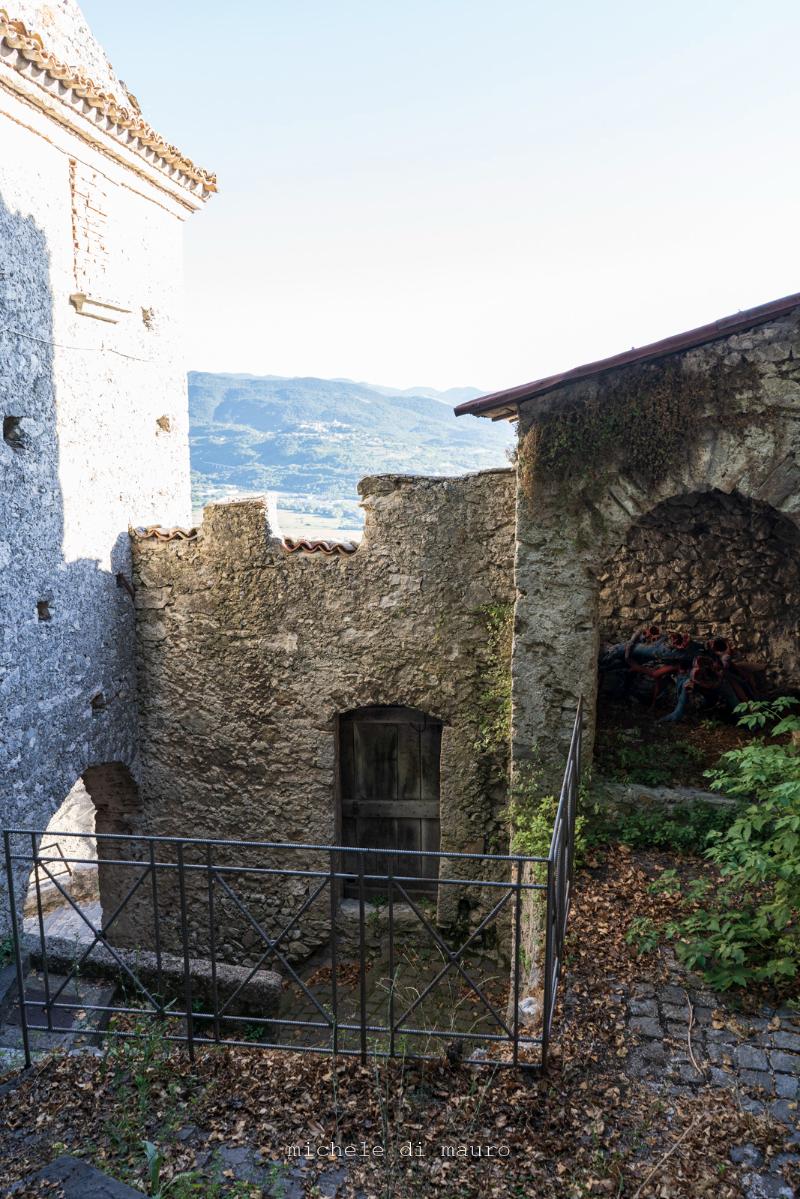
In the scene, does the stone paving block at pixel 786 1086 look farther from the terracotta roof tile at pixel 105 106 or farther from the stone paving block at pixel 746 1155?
the terracotta roof tile at pixel 105 106

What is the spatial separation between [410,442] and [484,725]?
37.6 metres

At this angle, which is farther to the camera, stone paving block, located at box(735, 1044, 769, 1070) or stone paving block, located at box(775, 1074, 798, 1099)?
stone paving block, located at box(735, 1044, 769, 1070)

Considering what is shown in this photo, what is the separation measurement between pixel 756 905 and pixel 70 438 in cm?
649

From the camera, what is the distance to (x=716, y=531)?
9.18m

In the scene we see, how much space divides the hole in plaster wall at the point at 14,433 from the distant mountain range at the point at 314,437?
21.0 meters

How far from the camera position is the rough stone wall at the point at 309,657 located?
298 inches

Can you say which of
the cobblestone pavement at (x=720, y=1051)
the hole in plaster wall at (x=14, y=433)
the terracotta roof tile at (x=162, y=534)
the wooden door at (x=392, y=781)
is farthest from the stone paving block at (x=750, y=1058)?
the hole in plaster wall at (x=14, y=433)

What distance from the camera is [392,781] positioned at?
8.23m

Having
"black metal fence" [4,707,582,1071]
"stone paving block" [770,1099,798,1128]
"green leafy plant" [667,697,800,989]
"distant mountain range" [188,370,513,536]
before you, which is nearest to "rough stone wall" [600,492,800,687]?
"black metal fence" [4,707,582,1071]

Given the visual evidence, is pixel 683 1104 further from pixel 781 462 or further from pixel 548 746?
pixel 781 462

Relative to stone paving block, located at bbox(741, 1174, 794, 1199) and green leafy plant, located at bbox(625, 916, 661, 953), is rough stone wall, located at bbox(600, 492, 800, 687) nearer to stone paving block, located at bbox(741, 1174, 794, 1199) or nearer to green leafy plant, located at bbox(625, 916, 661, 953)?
green leafy plant, located at bbox(625, 916, 661, 953)

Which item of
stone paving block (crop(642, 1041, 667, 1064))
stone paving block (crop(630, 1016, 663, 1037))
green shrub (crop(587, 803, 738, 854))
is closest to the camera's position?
stone paving block (crop(642, 1041, 667, 1064))

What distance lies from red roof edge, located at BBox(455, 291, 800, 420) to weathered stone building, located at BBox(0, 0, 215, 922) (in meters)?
3.48

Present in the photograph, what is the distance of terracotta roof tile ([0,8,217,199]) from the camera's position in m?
6.24
